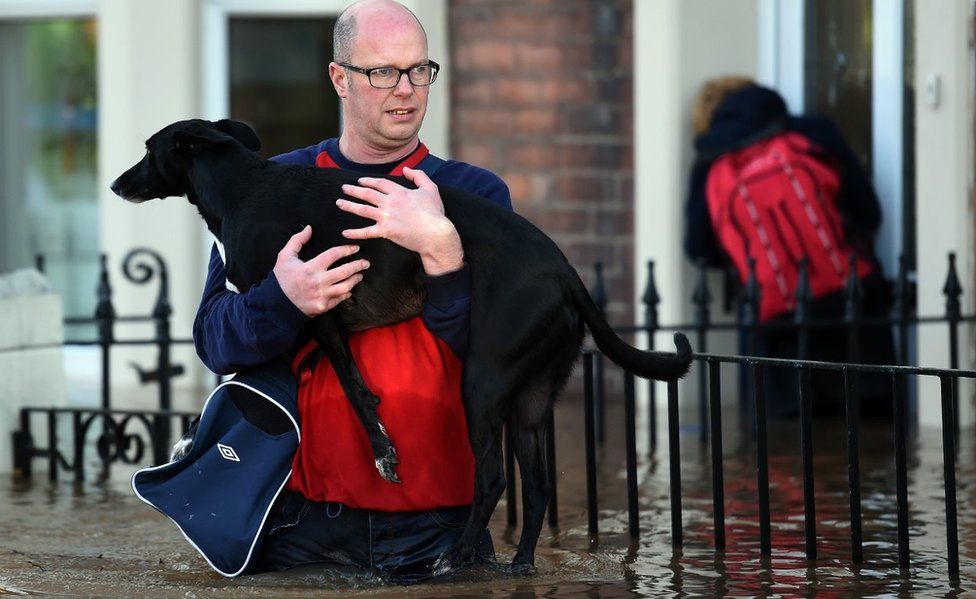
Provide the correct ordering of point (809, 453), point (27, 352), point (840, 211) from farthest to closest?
point (840, 211)
point (27, 352)
point (809, 453)

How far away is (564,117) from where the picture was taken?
32.1 ft

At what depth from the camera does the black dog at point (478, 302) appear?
424cm

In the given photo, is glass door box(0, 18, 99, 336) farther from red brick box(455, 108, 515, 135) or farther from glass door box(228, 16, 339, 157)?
red brick box(455, 108, 515, 135)

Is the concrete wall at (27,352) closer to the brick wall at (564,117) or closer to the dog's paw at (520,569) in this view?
the dog's paw at (520,569)

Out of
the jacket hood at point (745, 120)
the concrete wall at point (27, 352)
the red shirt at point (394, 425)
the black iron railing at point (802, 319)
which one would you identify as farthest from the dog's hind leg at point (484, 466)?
the jacket hood at point (745, 120)

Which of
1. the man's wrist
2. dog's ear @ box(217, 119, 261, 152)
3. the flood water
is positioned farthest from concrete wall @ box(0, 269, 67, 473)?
the man's wrist

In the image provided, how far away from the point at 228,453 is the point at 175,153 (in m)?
0.82

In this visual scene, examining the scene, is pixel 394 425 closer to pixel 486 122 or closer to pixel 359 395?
pixel 359 395

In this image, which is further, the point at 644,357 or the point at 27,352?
the point at 27,352

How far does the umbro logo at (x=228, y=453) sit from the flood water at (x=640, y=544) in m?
0.33

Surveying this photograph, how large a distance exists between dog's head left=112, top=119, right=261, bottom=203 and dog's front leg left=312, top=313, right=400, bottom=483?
61 centimetres

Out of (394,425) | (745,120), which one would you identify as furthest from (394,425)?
(745,120)

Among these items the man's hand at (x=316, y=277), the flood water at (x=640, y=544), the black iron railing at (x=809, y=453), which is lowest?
the flood water at (x=640, y=544)

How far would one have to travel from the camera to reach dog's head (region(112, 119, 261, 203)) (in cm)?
452
